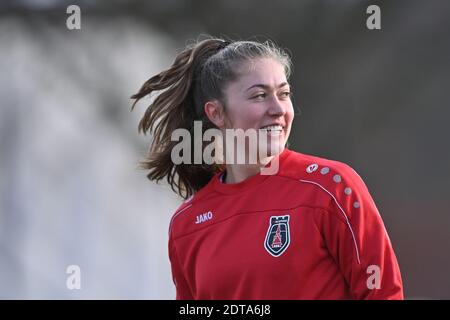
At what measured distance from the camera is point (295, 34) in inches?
190

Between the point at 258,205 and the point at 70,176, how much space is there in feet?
8.12

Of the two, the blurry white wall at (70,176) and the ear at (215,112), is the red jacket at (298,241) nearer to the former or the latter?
the ear at (215,112)

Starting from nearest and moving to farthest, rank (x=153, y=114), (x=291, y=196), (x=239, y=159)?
(x=291, y=196)
(x=239, y=159)
(x=153, y=114)

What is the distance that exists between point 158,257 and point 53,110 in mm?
1042

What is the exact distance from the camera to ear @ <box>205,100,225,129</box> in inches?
106

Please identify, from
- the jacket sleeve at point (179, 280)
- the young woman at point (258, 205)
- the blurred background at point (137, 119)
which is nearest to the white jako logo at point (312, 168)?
the young woman at point (258, 205)

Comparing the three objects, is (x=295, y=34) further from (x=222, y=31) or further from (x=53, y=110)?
(x=53, y=110)

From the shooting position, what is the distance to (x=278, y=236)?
2346mm

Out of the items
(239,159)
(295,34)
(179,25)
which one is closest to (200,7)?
(179,25)

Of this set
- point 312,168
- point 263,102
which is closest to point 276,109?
point 263,102

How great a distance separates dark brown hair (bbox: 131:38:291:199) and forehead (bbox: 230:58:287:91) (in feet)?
0.24

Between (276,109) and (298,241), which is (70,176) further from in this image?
(298,241)

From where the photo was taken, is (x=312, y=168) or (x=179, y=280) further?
(x=179, y=280)

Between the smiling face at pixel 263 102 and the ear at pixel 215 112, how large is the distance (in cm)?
4
